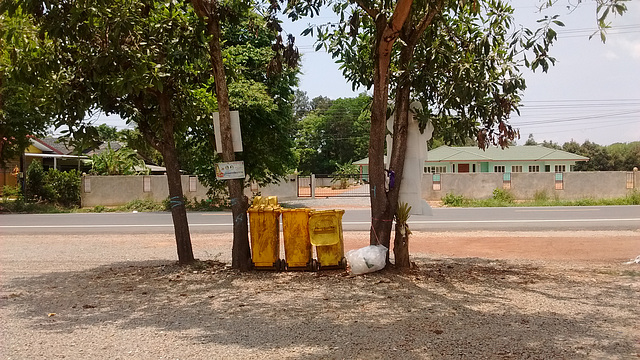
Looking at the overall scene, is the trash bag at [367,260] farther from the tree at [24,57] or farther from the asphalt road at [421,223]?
the asphalt road at [421,223]

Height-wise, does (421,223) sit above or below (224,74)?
below

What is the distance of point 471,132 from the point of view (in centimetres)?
876

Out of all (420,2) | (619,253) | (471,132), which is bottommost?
(619,253)

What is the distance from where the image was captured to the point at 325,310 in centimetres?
626

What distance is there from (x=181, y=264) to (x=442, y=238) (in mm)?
6786

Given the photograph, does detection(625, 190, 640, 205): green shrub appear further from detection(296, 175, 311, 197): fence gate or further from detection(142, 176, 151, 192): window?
detection(142, 176, 151, 192): window

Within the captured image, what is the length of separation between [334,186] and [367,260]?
39239 millimetres

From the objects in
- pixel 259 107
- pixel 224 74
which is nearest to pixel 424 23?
pixel 224 74

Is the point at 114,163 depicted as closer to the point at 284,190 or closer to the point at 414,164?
the point at 284,190

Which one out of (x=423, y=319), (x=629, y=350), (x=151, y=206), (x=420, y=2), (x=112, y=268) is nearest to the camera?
(x=629, y=350)

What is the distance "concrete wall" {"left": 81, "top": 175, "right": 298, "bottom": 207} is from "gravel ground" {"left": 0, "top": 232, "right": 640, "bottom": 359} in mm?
18251

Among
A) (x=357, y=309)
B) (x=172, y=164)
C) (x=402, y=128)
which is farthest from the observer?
(x=172, y=164)

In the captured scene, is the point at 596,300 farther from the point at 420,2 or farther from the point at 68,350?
the point at 68,350

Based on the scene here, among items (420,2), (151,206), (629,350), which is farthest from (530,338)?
(151,206)
